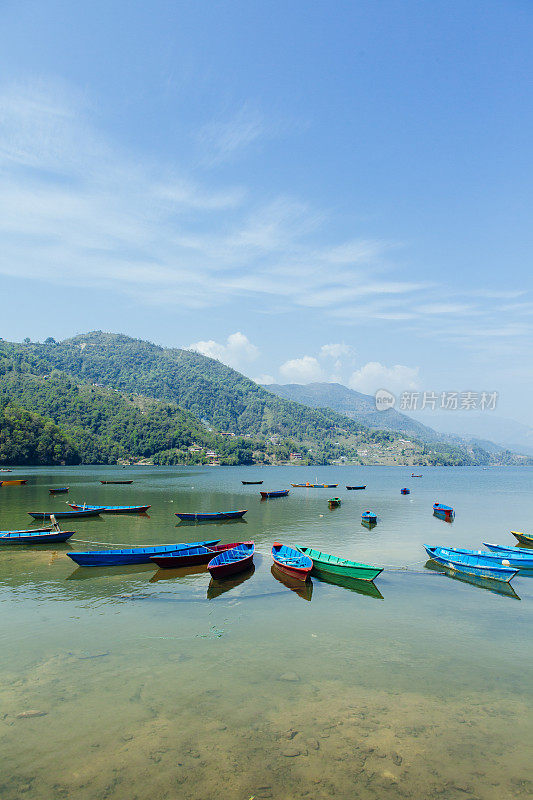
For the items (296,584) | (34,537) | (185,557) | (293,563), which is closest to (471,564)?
(293,563)

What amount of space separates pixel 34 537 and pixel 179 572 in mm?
16909

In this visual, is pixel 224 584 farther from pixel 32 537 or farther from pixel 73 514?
pixel 73 514

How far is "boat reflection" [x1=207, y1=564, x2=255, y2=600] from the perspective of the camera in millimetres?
26734

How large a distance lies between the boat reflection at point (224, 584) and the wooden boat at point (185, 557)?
2.87 metres

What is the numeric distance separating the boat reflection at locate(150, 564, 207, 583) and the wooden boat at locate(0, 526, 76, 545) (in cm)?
1365

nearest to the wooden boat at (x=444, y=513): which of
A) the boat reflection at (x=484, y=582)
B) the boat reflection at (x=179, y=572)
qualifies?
the boat reflection at (x=484, y=582)

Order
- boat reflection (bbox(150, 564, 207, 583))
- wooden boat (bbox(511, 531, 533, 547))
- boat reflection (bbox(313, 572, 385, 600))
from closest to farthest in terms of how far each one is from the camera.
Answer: boat reflection (bbox(313, 572, 385, 600))
boat reflection (bbox(150, 564, 207, 583))
wooden boat (bbox(511, 531, 533, 547))

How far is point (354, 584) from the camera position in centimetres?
2877

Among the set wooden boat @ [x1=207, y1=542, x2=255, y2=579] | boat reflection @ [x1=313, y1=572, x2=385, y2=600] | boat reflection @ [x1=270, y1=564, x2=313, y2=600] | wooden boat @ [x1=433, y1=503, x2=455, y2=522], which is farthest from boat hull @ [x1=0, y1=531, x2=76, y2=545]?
wooden boat @ [x1=433, y1=503, x2=455, y2=522]

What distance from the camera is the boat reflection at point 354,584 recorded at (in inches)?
1078

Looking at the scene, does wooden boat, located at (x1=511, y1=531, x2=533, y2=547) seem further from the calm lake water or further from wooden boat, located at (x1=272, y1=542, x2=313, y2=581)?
wooden boat, located at (x1=272, y1=542, x2=313, y2=581)

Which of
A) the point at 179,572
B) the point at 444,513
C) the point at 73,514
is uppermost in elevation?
the point at 444,513

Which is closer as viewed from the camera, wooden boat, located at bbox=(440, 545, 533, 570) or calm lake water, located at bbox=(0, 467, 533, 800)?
calm lake water, located at bbox=(0, 467, 533, 800)

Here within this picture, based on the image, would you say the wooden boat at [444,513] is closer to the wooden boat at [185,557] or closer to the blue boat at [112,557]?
the wooden boat at [185,557]
